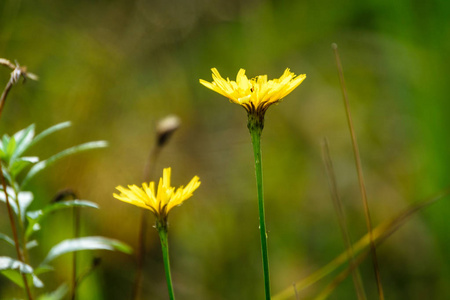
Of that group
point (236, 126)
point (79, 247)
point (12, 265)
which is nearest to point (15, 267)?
point (12, 265)

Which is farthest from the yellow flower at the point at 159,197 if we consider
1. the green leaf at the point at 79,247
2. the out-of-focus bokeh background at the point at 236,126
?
the out-of-focus bokeh background at the point at 236,126

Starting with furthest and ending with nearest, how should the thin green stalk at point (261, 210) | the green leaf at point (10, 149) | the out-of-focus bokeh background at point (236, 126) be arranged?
1. the out-of-focus bokeh background at point (236, 126)
2. the green leaf at point (10, 149)
3. the thin green stalk at point (261, 210)

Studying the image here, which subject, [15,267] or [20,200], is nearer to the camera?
[15,267]

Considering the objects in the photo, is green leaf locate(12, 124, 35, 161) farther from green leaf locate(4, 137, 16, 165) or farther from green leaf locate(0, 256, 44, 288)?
green leaf locate(0, 256, 44, 288)

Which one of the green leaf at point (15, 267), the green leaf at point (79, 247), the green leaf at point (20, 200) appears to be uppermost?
the green leaf at point (20, 200)

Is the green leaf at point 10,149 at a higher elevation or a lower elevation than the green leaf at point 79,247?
higher

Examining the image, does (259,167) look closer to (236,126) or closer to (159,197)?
(159,197)

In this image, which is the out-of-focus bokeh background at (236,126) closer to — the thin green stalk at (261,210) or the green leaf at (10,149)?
the green leaf at (10,149)

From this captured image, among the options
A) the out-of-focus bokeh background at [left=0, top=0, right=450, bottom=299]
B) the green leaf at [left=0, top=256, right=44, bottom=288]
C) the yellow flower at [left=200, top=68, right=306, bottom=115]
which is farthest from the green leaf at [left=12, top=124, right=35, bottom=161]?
the out-of-focus bokeh background at [left=0, top=0, right=450, bottom=299]

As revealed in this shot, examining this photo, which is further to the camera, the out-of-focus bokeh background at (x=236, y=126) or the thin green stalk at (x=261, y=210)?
the out-of-focus bokeh background at (x=236, y=126)
